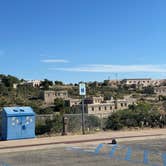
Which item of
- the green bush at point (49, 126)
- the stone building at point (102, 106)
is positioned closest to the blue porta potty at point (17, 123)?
the green bush at point (49, 126)

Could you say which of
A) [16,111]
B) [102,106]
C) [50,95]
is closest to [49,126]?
[16,111]

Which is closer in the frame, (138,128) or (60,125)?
(60,125)

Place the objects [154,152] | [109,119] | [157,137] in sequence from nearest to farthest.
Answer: [154,152]
[157,137]
[109,119]

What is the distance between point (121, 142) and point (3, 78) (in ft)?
466

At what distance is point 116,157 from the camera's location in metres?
12.3

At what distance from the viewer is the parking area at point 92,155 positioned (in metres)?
11.3

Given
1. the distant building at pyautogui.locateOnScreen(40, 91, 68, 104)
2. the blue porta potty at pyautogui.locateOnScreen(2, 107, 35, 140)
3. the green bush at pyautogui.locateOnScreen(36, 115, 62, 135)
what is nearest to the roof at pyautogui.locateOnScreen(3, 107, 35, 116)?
the blue porta potty at pyautogui.locateOnScreen(2, 107, 35, 140)

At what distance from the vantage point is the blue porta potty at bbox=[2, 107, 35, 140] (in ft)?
53.2

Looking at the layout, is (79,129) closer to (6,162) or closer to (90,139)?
(90,139)

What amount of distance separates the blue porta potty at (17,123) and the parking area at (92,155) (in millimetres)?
2527

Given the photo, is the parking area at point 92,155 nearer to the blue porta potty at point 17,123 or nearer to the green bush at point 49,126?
the blue porta potty at point 17,123

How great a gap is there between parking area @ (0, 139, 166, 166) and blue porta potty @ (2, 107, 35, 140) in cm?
253

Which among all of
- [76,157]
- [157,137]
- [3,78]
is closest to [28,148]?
[76,157]

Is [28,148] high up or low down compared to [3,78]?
down
